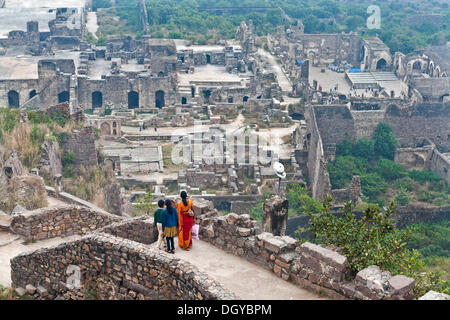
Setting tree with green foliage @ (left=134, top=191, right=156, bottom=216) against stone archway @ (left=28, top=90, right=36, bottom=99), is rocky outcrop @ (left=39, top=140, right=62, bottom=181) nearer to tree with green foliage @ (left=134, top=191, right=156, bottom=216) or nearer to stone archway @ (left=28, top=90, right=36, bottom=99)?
tree with green foliage @ (left=134, top=191, right=156, bottom=216)

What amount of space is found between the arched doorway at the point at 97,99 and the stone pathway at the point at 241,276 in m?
33.7

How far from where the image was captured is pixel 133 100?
46.5 metres

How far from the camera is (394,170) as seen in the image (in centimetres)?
3491

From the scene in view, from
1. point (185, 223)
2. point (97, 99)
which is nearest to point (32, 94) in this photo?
point (97, 99)

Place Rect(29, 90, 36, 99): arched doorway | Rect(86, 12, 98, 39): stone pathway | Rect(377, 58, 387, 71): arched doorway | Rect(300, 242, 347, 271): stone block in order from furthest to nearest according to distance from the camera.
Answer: Rect(86, 12, 98, 39): stone pathway < Rect(377, 58, 387, 71): arched doorway < Rect(29, 90, 36, 99): arched doorway < Rect(300, 242, 347, 271): stone block

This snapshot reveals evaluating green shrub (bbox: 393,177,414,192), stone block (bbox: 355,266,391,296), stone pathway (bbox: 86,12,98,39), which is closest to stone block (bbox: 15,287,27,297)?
stone block (bbox: 355,266,391,296)

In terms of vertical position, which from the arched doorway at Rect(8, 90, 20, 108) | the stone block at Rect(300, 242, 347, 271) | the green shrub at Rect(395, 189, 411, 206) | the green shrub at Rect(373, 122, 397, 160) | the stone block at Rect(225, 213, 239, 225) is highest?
the stone block at Rect(300, 242, 347, 271)

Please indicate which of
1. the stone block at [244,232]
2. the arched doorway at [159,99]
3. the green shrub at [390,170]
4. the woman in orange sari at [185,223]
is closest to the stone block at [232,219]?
the stone block at [244,232]

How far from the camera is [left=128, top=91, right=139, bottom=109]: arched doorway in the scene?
4616 centimetres

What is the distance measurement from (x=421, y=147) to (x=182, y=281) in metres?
31.1

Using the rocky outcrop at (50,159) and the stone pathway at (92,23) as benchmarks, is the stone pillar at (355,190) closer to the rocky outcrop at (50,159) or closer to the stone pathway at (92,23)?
the rocky outcrop at (50,159)

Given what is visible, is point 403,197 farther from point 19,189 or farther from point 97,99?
point 97,99

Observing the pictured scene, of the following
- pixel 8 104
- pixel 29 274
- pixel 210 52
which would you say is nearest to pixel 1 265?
pixel 29 274

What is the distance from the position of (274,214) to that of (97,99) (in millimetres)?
33502
